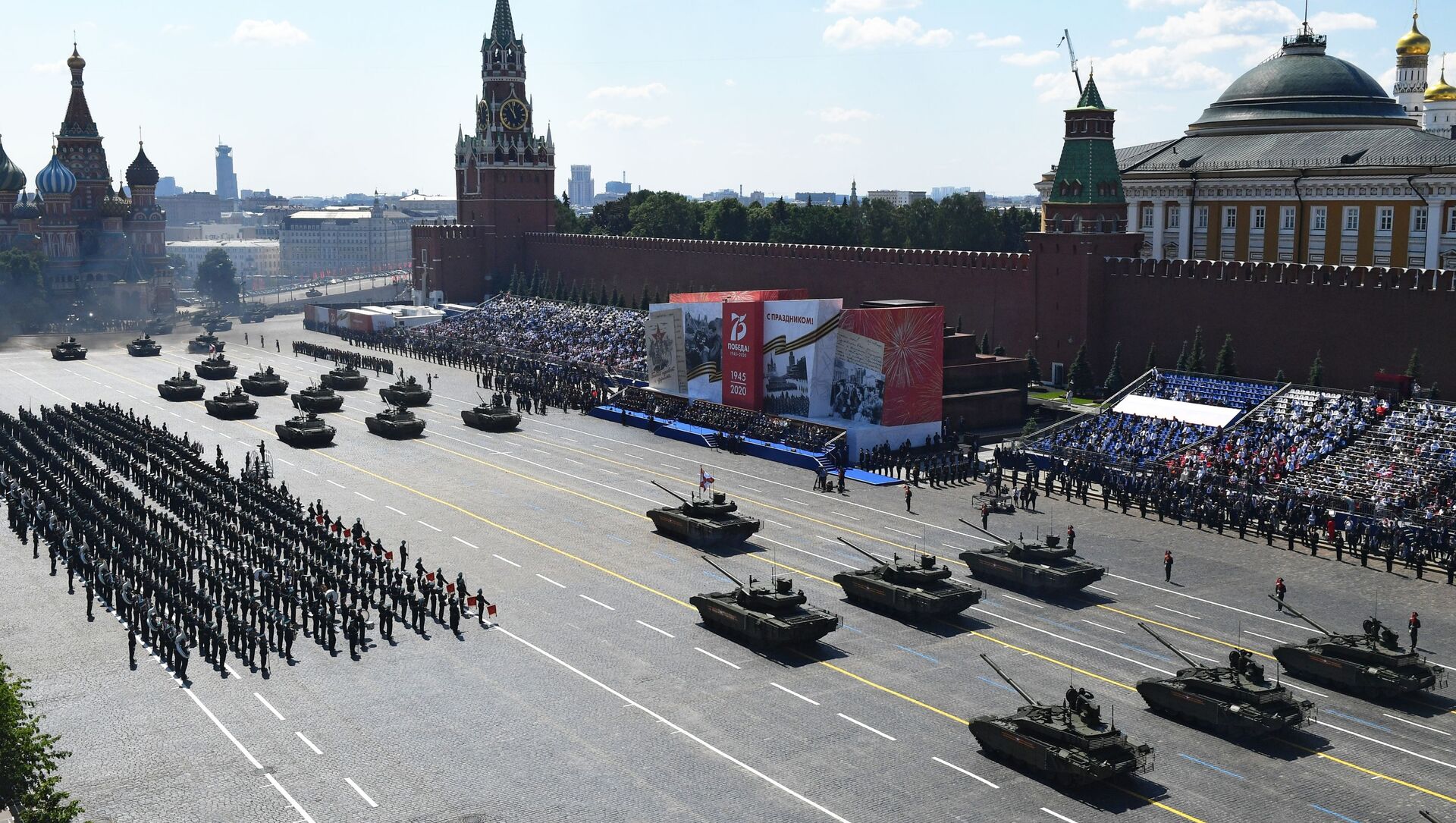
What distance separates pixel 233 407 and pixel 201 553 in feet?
88.1

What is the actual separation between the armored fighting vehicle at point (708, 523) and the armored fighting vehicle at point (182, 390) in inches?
1500

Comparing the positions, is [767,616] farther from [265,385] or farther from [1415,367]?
[265,385]

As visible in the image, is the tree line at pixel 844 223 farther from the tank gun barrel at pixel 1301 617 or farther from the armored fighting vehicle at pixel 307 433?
the tank gun barrel at pixel 1301 617

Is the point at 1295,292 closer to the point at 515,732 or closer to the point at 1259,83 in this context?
the point at 1259,83

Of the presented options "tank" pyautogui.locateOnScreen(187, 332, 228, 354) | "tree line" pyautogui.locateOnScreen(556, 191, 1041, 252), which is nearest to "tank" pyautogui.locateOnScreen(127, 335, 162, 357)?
"tank" pyautogui.locateOnScreen(187, 332, 228, 354)

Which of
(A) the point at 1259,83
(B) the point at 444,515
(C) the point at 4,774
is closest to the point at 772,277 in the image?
(A) the point at 1259,83

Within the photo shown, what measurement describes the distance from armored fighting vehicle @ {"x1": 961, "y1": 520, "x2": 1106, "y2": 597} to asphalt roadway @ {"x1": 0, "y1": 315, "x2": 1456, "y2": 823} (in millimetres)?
624

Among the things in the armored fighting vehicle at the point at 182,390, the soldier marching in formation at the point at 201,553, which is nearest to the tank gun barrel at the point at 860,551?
the soldier marching in formation at the point at 201,553

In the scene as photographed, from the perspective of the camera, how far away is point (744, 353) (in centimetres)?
5728

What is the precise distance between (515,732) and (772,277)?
60721 mm

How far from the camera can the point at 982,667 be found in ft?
95.1

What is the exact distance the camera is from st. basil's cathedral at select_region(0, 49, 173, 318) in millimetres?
120688

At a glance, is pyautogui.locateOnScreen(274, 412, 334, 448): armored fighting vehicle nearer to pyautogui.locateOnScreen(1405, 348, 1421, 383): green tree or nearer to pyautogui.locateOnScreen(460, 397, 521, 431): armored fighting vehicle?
pyautogui.locateOnScreen(460, 397, 521, 431): armored fighting vehicle

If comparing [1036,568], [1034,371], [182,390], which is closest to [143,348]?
[182,390]
